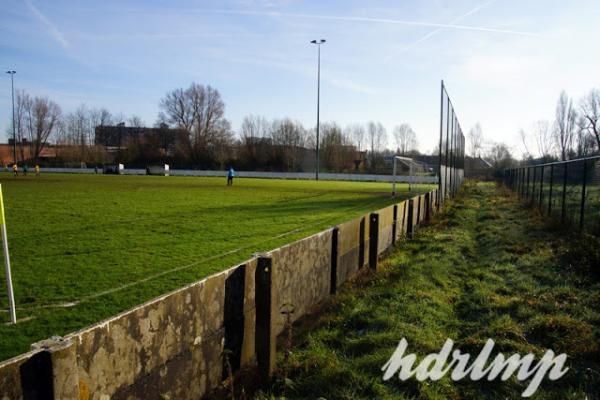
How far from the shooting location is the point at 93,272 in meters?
7.24

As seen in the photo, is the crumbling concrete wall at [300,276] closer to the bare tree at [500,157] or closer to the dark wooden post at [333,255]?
the dark wooden post at [333,255]

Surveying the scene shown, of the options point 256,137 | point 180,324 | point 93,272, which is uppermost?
point 256,137

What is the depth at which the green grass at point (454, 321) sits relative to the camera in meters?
3.38

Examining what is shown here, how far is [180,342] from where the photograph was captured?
265cm

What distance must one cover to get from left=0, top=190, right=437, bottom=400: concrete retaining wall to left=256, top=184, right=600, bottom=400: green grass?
40 cm

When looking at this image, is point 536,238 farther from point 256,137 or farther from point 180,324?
point 256,137

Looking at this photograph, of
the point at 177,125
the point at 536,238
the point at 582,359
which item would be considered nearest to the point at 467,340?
the point at 582,359

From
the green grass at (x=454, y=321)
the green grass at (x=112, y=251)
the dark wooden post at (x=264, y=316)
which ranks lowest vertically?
the green grass at (x=112, y=251)

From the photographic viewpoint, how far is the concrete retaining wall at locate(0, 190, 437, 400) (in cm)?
178

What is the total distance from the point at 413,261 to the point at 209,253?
386 cm

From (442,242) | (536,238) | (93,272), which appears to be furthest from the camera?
(536,238)

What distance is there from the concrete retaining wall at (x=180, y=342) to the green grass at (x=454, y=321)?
0.40 m

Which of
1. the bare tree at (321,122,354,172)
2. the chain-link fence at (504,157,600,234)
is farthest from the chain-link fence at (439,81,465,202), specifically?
the bare tree at (321,122,354,172)

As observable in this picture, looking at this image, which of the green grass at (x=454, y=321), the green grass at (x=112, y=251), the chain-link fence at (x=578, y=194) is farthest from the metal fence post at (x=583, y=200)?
the green grass at (x=112, y=251)
